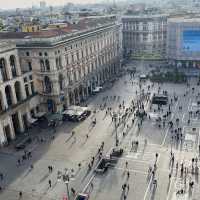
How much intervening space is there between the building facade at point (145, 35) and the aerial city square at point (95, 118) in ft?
73.3

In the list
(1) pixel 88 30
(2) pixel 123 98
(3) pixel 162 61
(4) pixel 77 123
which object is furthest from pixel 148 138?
(3) pixel 162 61

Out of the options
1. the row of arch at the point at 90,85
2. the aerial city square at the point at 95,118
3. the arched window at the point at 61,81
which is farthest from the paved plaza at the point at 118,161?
the arched window at the point at 61,81

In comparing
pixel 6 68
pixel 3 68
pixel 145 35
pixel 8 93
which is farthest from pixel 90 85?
pixel 145 35

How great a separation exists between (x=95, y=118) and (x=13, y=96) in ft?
66.6

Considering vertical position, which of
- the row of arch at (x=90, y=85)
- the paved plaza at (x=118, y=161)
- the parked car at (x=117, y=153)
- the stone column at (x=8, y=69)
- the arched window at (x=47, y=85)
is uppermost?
the stone column at (x=8, y=69)

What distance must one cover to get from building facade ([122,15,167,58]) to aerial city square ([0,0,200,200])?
2235 centimetres

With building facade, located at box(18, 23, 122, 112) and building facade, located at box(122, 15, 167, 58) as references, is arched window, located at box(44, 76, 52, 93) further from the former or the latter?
building facade, located at box(122, 15, 167, 58)

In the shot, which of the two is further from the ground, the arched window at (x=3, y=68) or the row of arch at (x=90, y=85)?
the arched window at (x=3, y=68)

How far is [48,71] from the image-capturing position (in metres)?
77.4

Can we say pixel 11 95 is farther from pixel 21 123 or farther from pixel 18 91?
pixel 21 123

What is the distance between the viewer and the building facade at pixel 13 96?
67.5 metres

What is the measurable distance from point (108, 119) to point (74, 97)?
14910 millimetres

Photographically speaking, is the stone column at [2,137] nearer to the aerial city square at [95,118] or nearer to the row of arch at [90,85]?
the aerial city square at [95,118]

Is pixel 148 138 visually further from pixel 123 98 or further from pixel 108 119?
pixel 123 98
